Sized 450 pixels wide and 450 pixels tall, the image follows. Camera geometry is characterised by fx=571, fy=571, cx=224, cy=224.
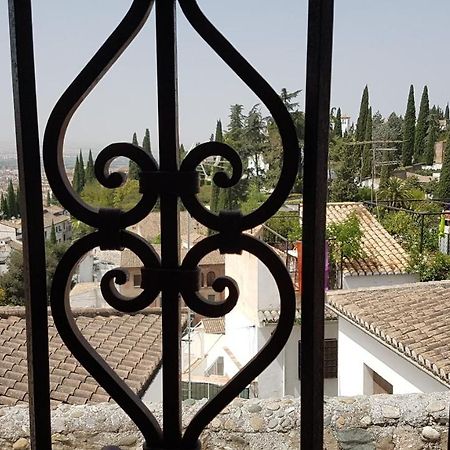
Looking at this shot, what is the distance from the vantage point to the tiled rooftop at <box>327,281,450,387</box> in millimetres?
2158

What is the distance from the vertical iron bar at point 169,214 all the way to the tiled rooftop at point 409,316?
1.85 meters

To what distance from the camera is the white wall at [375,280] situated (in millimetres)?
2916

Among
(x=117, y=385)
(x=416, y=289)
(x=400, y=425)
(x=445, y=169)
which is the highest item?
(x=445, y=169)

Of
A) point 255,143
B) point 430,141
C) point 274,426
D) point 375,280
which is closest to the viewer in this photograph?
point 255,143

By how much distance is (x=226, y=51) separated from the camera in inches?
12.2

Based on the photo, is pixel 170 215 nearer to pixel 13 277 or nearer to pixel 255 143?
pixel 255 143

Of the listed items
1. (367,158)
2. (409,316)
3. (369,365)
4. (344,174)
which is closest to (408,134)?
(367,158)

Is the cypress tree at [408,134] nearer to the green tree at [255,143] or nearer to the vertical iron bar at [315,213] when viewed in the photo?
the green tree at [255,143]

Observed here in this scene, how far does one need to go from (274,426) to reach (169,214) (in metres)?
0.72

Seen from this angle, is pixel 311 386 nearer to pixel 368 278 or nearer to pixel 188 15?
pixel 188 15

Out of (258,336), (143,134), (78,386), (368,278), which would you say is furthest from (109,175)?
(368,278)

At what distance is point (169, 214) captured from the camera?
1.05ft

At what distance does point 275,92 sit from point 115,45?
0.09 meters

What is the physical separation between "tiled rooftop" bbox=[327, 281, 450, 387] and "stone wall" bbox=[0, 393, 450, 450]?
1134 millimetres
